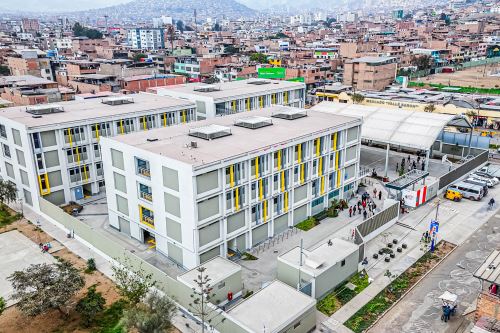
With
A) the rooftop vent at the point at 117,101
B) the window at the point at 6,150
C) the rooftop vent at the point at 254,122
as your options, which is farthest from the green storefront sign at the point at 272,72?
the window at the point at 6,150

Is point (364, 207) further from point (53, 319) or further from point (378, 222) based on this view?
point (53, 319)

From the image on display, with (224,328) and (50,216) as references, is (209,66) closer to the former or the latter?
(50,216)

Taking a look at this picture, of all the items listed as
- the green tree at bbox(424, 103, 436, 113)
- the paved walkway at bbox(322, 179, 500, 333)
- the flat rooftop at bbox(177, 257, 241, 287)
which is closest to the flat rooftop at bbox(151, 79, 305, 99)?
the green tree at bbox(424, 103, 436, 113)

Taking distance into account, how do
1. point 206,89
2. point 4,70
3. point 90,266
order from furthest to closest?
point 4,70, point 206,89, point 90,266

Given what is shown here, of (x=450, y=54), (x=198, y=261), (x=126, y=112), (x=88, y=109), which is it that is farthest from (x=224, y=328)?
(x=450, y=54)

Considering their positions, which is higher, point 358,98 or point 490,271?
point 358,98

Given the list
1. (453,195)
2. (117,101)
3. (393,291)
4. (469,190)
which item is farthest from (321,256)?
(117,101)

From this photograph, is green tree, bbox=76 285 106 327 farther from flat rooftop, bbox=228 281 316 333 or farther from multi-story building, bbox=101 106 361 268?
flat rooftop, bbox=228 281 316 333

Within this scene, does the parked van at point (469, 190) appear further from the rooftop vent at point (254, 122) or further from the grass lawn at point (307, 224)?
the rooftop vent at point (254, 122)
